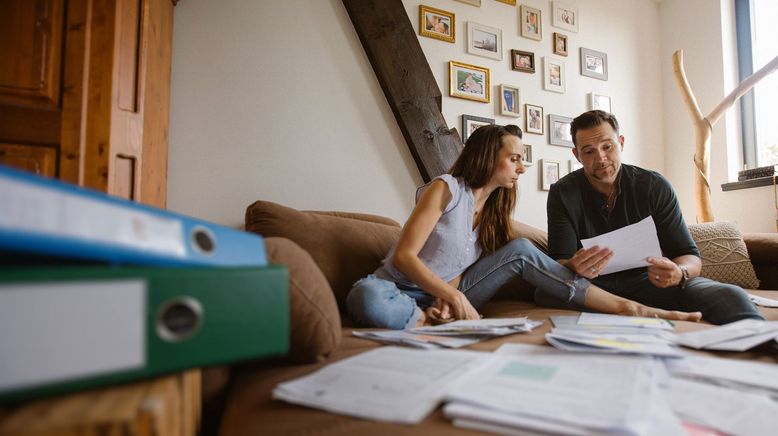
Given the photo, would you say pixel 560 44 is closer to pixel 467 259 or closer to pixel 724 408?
pixel 467 259

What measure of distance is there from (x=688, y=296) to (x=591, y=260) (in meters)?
0.32

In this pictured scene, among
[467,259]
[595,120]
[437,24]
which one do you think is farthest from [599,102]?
[467,259]

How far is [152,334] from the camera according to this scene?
37 cm

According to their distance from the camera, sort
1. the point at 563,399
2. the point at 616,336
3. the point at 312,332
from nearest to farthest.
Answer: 1. the point at 563,399
2. the point at 312,332
3. the point at 616,336

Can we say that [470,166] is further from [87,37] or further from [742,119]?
[742,119]

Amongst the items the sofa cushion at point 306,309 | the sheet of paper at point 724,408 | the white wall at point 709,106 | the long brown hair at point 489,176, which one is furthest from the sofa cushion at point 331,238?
the white wall at point 709,106

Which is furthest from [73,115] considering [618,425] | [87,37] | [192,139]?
[618,425]

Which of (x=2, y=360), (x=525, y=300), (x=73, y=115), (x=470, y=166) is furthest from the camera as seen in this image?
(x=525, y=300)

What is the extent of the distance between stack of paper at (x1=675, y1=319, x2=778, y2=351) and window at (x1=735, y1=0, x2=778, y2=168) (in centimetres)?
244

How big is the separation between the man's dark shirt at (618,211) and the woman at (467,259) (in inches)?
7.5

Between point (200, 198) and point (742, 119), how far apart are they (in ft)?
10.6

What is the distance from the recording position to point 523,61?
2508 mm

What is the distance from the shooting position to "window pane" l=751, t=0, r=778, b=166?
260 cm

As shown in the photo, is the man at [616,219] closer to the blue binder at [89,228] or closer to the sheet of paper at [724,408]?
the sheet of paper at [724,408]
